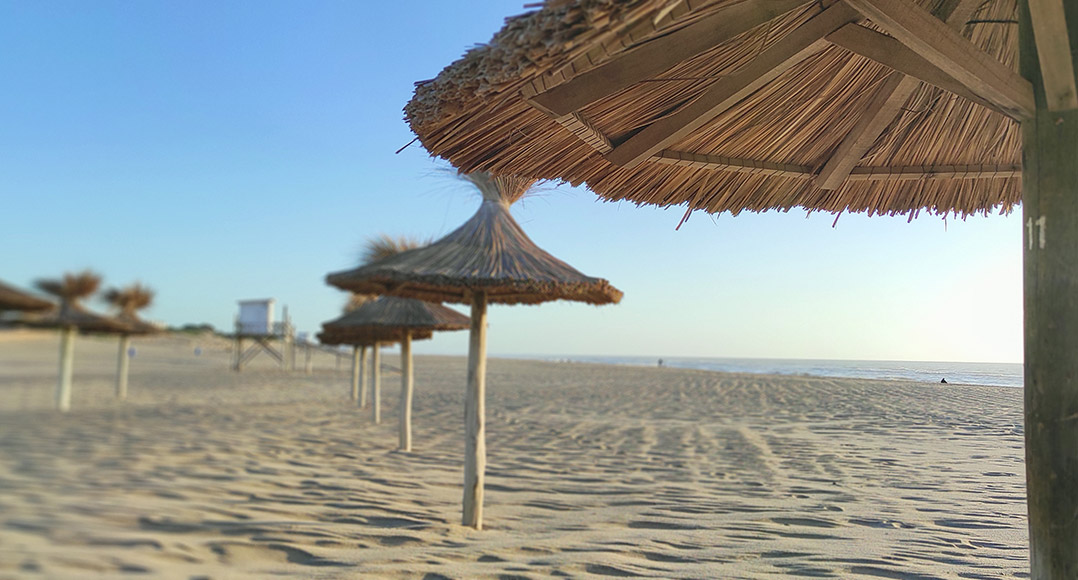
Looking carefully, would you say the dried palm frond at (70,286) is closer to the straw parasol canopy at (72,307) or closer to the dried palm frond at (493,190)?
the straw parasol canopy at (72,307)

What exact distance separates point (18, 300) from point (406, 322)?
268 inches

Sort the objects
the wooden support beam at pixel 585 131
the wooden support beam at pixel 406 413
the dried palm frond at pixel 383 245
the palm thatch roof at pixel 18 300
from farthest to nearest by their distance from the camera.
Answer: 1. the dried palm frond at pixel 383 245
2. the wooden support beam at pixel 406 413
3. the wooden support beam at pixel 585 131
4. the palm thatch roof at pixel 18 300

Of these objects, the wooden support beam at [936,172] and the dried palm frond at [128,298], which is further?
the wooden support beam at [936,172]

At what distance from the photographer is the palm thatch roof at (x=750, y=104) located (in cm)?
129

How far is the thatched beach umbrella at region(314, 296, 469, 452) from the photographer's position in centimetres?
698

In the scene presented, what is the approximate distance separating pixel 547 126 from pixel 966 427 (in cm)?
266

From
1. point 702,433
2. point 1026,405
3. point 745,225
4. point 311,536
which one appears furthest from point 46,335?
point 702,433

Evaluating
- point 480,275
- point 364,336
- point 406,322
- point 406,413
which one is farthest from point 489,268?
point 364,336

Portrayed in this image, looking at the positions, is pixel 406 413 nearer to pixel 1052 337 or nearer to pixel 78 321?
pixel 78 321

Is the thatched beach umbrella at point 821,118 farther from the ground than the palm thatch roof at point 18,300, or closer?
farther from the ground

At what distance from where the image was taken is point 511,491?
185 inches

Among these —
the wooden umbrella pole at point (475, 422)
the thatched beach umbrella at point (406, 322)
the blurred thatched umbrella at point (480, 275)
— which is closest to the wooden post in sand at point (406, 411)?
the thatched beach umbrella at point (406, 322)

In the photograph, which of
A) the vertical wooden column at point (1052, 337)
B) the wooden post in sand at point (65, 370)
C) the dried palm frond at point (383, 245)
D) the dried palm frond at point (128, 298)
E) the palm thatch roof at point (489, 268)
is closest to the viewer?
the wooden post in sand at point (65, 370)

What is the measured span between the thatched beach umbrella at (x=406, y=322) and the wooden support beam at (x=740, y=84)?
18.2 ft
